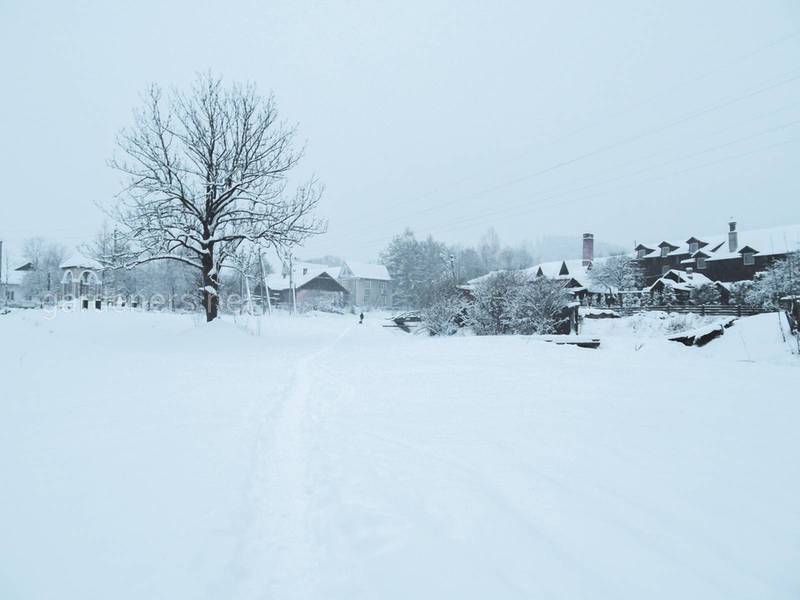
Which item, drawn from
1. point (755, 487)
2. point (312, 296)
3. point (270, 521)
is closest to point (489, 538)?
point (270, 521)

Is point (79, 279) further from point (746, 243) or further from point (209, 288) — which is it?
point (746, 243)

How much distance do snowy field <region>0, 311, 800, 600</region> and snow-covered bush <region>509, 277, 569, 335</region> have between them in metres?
9.98

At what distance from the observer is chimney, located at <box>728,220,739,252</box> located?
150ft

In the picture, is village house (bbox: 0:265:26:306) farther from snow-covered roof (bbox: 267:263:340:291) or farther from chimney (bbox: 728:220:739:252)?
chimney (bbox: 728:220:739:252)

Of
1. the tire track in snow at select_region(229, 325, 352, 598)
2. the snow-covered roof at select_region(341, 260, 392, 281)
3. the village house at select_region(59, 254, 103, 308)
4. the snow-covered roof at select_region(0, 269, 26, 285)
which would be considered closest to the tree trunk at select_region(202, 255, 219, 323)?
the tire track in snow at select_region(229, 325, 352, 598)

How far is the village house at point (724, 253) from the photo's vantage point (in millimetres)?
42306

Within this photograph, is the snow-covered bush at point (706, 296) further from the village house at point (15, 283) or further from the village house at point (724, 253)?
the village house at point (15, 283)

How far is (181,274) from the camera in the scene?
57875 millimetres

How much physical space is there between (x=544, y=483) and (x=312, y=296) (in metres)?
62.4

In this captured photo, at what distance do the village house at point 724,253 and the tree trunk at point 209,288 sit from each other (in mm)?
48304

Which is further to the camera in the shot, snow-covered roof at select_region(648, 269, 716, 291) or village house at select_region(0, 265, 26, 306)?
village house at select_region(0, 265, 26, 306)

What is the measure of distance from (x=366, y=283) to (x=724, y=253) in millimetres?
49117

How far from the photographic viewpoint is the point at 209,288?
1709 cm

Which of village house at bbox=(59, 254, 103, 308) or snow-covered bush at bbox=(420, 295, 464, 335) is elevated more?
village house at bbox=(59, 254, 103, 308)
